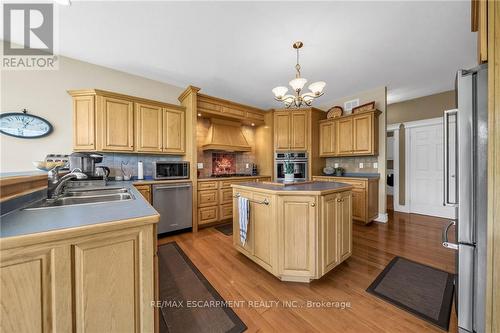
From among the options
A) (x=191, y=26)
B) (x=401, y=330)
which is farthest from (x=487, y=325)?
(x=191, y=26)

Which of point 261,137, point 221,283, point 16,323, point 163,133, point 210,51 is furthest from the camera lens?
point 261,137

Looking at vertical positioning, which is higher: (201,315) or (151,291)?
(151,291)

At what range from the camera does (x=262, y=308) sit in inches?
59.4

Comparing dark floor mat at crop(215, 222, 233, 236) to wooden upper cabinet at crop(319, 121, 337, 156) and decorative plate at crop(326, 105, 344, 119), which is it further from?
decorative plate at crop(326, 105, 344, 119)

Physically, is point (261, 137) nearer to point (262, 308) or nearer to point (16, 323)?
point (262, 308)

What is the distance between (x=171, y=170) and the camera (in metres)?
3.21

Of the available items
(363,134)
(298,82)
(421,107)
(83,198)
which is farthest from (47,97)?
(421,107)

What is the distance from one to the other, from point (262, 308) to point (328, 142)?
12.2 feet

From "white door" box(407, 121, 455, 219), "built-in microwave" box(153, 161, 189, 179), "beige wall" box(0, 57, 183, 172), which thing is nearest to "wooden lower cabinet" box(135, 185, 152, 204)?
"built-in microwave" box(153, 161, 189, 179)

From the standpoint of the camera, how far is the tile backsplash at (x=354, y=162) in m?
3.93

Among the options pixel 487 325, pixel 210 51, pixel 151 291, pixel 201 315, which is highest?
pixel 210 51

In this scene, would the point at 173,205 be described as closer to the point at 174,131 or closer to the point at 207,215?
the point at 207,215

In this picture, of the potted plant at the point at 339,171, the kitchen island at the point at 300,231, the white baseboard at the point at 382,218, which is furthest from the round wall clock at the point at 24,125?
the white baseboard at the point at 382,218

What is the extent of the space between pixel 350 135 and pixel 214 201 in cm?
→ 313
